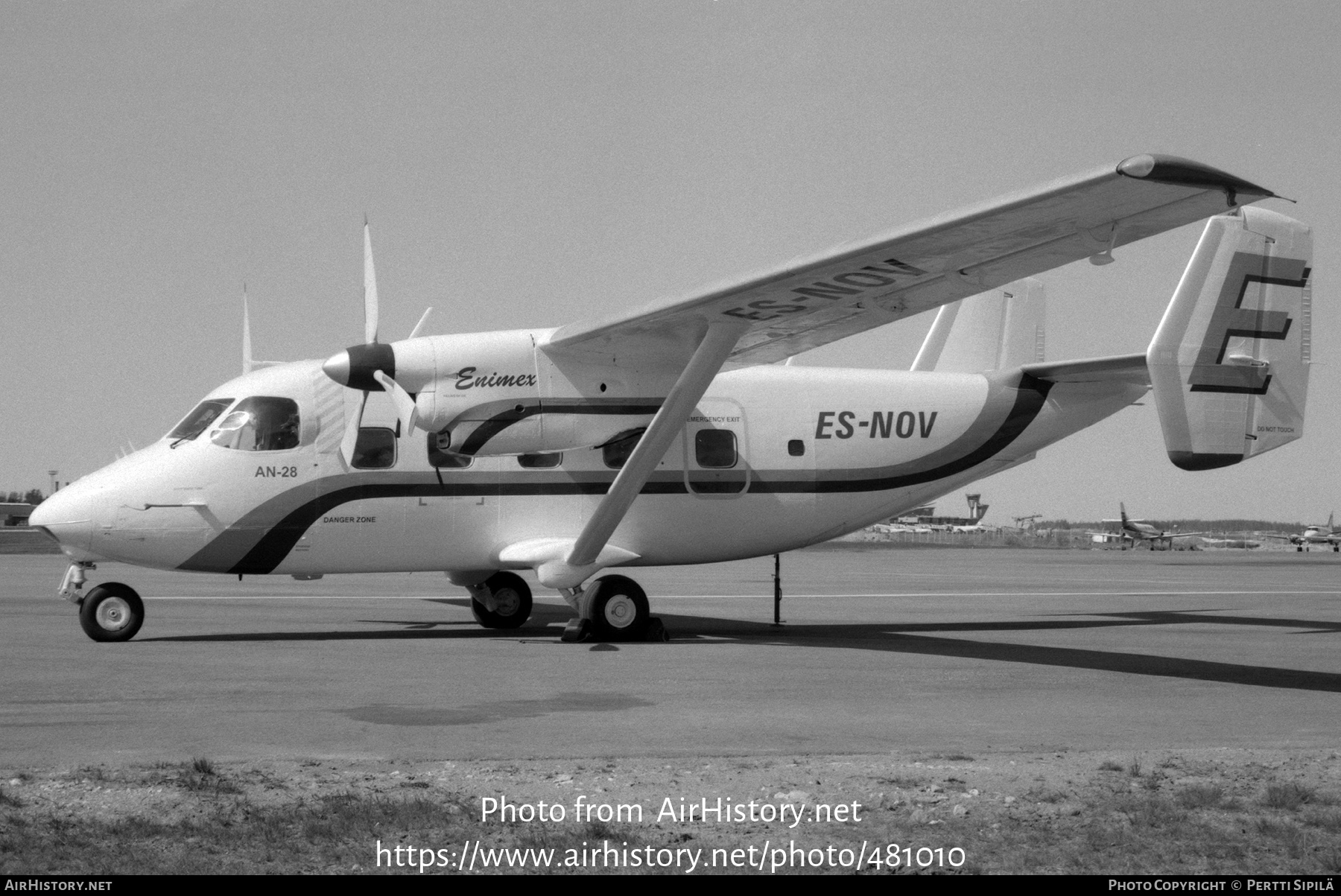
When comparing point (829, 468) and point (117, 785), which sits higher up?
point (829, 468)

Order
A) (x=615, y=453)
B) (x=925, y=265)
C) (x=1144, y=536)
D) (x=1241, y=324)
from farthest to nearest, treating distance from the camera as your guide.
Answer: (x=1144, y=536), (x=615, y=453), (x=1241, y=324), (x=925, y=265)

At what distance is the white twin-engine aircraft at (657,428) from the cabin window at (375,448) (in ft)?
0.07

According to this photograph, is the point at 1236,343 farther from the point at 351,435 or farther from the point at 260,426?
the point at 260,426

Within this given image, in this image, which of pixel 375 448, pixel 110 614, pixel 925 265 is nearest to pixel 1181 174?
pixel 925 265

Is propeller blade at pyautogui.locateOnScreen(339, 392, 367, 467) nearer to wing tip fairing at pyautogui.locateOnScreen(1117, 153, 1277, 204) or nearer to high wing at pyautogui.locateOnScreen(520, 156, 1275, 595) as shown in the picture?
high wing at pyautogui.locateOnScreen(520, 156, 1275, 595)

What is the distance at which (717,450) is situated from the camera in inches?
645

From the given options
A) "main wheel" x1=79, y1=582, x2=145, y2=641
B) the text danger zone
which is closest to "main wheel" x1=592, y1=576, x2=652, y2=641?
the text danger zone

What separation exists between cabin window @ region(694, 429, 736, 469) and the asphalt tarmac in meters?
2.19

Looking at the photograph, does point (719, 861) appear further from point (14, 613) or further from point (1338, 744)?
point (14, 613)

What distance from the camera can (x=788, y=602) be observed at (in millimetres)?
22812

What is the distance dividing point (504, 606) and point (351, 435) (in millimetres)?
3416

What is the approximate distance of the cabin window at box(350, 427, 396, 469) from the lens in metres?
15.4

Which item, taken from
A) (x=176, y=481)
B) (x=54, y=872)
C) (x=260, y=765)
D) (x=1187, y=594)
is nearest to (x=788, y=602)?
(x=1187, y=594)

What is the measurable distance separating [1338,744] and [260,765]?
6687 millimetres
